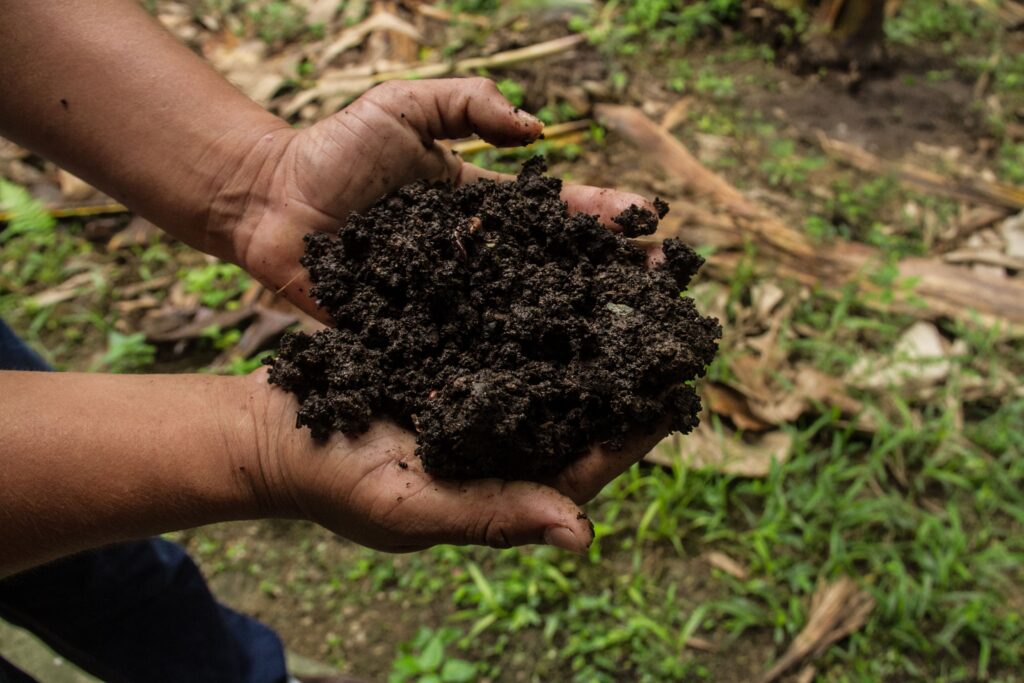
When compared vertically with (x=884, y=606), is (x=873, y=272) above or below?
above

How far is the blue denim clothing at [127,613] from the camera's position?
2.16 metres

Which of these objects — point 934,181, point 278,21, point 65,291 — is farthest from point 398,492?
point 278,21

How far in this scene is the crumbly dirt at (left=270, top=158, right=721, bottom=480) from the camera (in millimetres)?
1854

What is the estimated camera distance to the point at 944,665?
9.82 ft

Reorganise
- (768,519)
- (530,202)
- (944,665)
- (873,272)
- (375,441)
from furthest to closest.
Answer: (873,272), (768,519), (944,665), (530,202), (375,441)

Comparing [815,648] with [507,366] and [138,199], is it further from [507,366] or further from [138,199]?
[138,199]

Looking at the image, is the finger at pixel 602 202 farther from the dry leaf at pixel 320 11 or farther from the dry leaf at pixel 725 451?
the dry leaf at pixel 320 11

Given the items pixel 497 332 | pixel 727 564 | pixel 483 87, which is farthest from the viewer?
pixel 727 564

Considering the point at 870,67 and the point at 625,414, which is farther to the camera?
the point at 870,67

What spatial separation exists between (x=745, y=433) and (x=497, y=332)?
6.67 feet

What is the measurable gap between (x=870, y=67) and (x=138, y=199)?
5327 millimetres

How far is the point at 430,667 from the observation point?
290 centimetres

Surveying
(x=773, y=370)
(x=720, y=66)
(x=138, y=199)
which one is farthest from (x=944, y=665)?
(x=720, y=66)

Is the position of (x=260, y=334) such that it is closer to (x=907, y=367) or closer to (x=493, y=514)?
(x=493, y=514)
